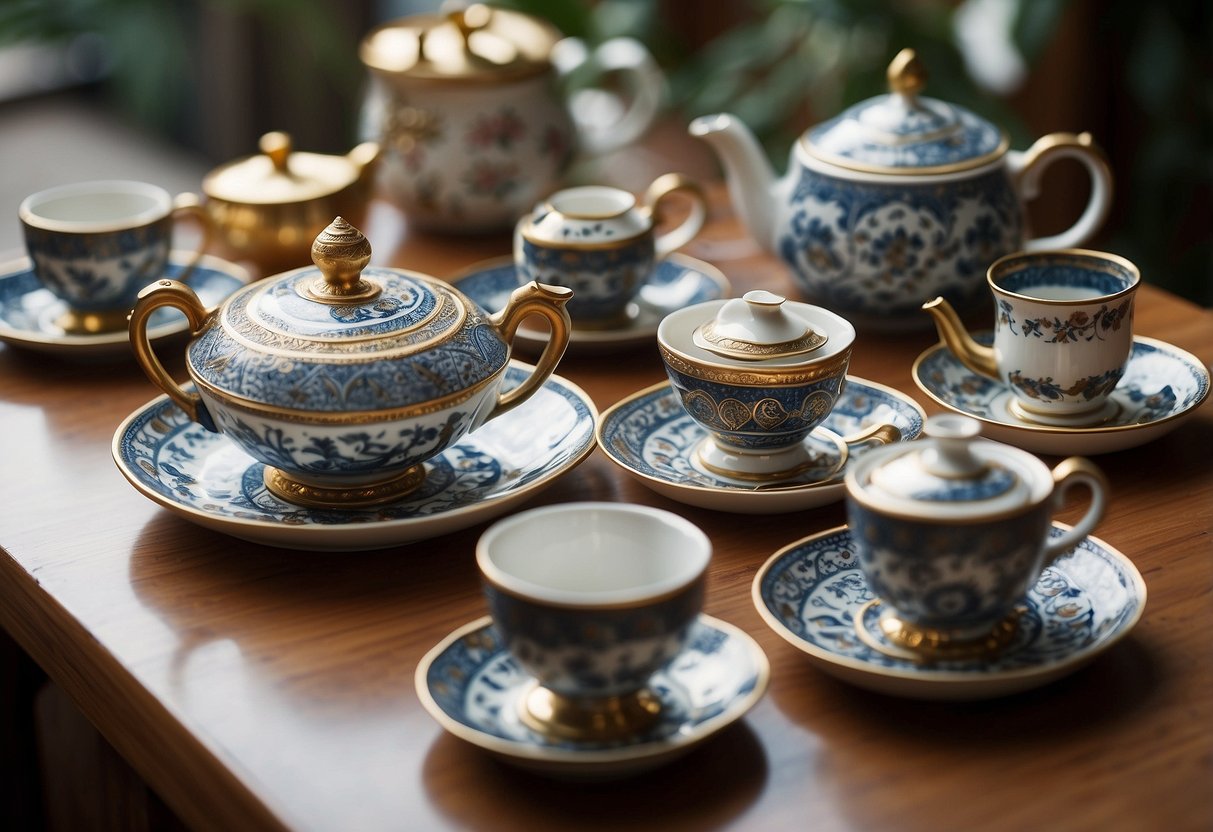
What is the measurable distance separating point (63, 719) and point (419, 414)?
0.54 meters

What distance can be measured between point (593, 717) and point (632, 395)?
42 centimetres

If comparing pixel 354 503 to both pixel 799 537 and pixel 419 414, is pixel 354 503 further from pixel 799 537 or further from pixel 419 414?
pixel 799 537

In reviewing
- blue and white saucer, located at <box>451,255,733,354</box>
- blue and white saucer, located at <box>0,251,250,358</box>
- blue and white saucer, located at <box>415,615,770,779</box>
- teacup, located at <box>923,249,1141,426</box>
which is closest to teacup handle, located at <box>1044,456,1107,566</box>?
blue and white saucer, located at <box>415,615,770,779</box>

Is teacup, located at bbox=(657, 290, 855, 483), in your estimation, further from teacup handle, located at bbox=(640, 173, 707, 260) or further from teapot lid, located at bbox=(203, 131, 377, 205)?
teapot lid, located at bbox=(203, 131, 377, 205)

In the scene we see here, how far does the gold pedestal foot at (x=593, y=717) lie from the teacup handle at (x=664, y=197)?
60cm

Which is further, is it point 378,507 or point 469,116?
point 469,116

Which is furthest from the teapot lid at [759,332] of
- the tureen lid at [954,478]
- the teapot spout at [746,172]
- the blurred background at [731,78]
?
the blurred background at [731,78]

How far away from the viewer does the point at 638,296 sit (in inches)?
52.3

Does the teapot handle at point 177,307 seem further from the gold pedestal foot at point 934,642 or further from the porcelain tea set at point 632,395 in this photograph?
the gold pedestal foot at point 934,642

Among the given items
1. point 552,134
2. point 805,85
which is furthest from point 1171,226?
point 552,134

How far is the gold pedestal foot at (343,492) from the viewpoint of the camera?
0.96 metres

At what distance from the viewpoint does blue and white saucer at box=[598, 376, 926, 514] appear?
95 centimetres

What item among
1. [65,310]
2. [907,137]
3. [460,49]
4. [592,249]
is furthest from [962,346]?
[65,310]

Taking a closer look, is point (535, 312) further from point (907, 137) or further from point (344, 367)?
point (907, 137)
